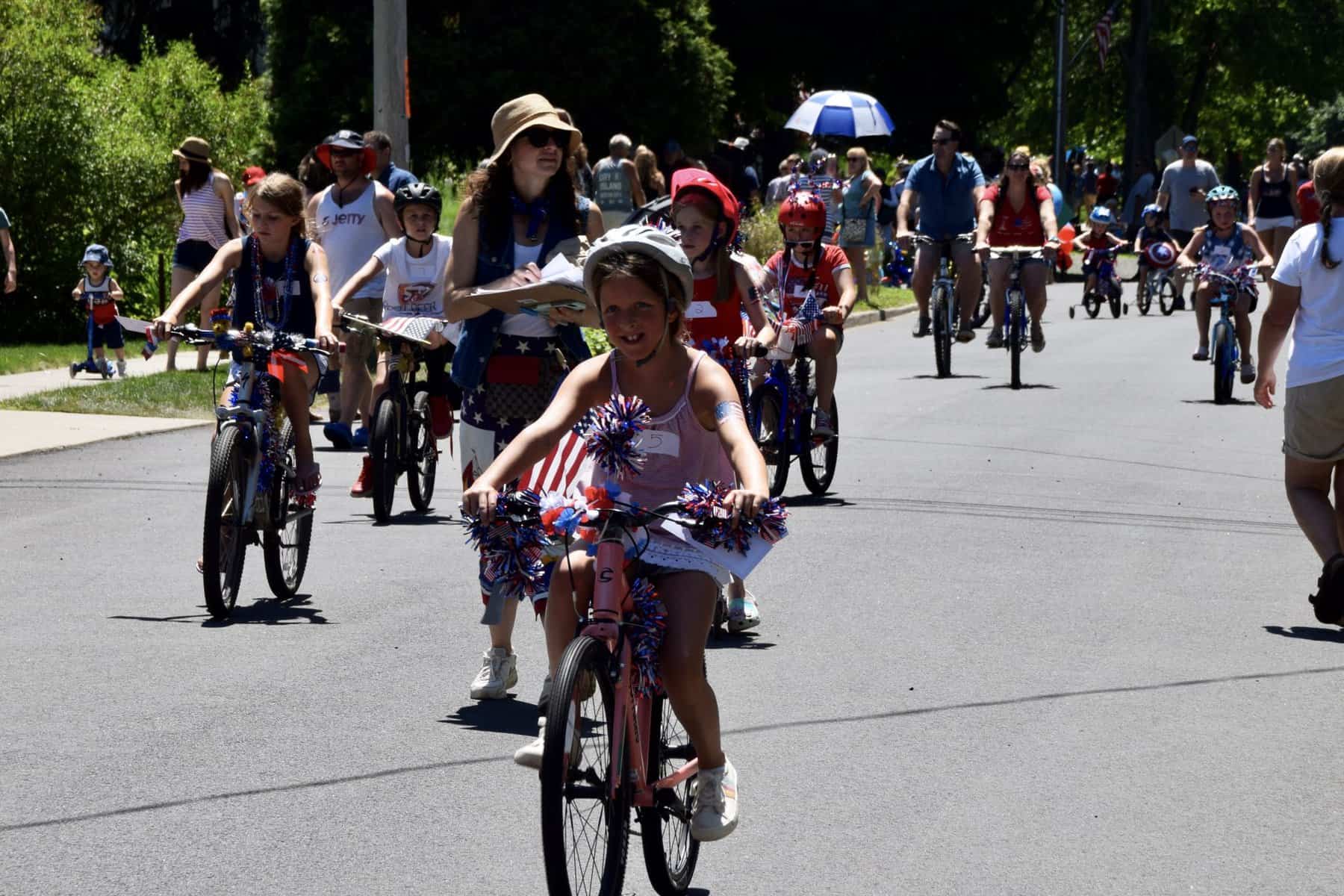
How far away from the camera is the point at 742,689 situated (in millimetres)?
7188

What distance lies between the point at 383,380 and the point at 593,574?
639 centimetres

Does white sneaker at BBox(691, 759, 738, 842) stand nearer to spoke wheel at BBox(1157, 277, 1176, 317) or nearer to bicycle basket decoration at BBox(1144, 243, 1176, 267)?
bicycle basket decoration at BBox(1144, 243, 1176, 267)

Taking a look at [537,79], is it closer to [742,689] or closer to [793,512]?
[793,512]

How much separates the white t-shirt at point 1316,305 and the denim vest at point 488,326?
3127 millimetres

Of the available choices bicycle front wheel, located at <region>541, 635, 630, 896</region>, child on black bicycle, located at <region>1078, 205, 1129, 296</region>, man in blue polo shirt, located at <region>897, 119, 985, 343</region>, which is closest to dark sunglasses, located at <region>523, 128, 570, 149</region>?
bicycle front wheel, located at <region>541, 635, 630, 896</region>

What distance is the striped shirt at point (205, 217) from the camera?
1711 cm

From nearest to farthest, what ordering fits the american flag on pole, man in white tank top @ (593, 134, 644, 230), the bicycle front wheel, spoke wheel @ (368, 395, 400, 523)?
the bicycle front wheel < spoke wheel @ (368, 395, 400, 523) < man in white tank top @ (593, 134, 644, 230) < the american flag on pole

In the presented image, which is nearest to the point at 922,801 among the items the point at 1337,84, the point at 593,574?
the point at 593,574

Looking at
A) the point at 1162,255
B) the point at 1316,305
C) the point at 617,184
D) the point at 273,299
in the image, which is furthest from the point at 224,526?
the point at 1162,255

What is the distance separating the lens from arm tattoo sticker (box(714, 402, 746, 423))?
16.0 feet

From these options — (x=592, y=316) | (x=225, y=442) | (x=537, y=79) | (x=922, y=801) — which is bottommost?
(x=922, y=801)

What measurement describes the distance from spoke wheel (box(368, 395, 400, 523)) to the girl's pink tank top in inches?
232

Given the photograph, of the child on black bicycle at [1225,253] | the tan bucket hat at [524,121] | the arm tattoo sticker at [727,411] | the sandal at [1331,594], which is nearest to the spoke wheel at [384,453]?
the tan bucket hat at [524,121]

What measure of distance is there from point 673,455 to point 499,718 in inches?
80.7
